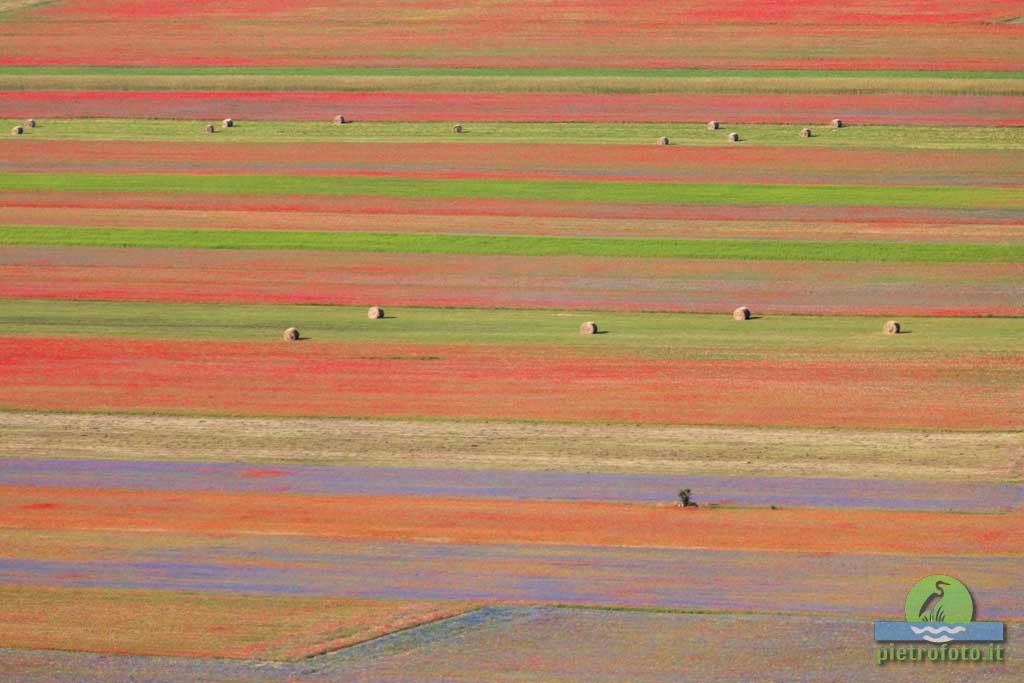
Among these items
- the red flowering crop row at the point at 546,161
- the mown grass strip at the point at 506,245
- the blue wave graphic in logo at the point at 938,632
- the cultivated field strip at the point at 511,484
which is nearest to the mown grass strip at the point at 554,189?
the red flowering crop row at the point at 546,161

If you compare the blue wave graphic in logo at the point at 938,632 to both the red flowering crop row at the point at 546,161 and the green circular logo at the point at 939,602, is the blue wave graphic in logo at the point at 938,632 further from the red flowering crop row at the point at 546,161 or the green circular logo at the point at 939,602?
the red flowering crop row at the point at 546,161

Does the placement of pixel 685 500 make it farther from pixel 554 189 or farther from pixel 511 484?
pixel 554 189

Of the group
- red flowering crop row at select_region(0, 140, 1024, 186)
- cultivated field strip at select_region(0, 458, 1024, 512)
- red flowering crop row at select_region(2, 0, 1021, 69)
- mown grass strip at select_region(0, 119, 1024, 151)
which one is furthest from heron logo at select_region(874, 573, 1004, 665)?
red flowering crop row at select_region(2, 0, 1021, 69)

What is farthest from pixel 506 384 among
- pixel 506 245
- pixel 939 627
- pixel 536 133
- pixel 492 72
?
pixel 492 72

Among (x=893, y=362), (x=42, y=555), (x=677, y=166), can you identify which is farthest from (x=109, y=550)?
(x=677, y=166)

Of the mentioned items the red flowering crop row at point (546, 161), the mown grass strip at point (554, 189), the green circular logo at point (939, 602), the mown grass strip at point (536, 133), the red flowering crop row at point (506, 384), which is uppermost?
the mown grass strip at point (536, 133)

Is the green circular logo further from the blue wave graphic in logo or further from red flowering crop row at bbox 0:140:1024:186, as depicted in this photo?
red flowering crop row at bbox 0:140:1024:186
